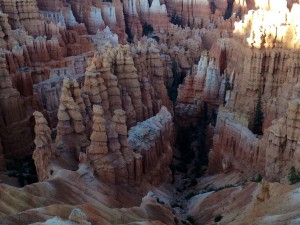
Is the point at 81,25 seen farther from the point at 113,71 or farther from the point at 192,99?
the point at 113,71

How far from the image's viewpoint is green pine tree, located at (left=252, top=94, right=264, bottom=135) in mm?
26547

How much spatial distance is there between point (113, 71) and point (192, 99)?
34.8 ft

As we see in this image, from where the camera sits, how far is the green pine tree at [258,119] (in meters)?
26.5

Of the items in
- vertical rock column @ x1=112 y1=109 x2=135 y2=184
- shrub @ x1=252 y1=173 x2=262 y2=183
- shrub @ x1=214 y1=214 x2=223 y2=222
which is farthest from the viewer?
shrub @ x1=252 y1=173 x2=262 y2=183

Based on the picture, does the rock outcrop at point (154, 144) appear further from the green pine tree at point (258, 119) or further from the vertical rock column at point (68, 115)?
the green pine tree at point (258, 119)

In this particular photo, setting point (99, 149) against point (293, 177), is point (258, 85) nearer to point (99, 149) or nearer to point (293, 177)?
point (293, 177)

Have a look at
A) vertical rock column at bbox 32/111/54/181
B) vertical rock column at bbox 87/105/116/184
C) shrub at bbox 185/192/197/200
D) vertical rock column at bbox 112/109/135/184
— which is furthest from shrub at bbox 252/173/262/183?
vertical rock column at bbox 32/111/54/181

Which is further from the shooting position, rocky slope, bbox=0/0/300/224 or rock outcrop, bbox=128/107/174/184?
rock outcrop, bbox=128/107/174/184

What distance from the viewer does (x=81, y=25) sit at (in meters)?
47.3

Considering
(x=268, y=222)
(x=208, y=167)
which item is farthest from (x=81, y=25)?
(x=268, y=222)

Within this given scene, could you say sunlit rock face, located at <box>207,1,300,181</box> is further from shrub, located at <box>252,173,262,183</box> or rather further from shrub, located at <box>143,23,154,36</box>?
shrub, located at <box>143,23,154,36</box>

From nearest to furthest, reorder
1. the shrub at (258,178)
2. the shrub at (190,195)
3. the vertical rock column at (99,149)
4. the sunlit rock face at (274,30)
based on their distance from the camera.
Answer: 1. the vertical rock column at (99,149)
2. the shrub at (258,178)
3. the shrub at (190,195)
4. the sunlit rock face at (274,30)

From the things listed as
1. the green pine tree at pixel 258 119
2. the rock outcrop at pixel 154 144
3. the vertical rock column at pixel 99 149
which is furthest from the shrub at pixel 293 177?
the green pine tree at pixel 258 119

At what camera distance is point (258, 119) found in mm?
26578
